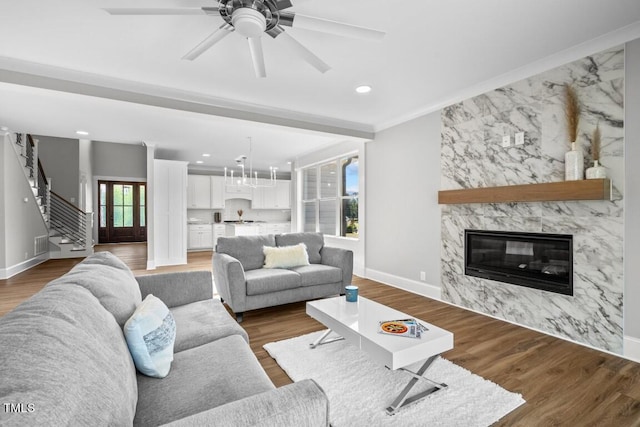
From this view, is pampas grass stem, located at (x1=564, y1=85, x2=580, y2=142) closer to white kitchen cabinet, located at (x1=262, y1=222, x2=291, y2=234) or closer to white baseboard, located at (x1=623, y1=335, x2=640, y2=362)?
white baseboard, located at (x1=623, y1=335, x2=640, y2=362)

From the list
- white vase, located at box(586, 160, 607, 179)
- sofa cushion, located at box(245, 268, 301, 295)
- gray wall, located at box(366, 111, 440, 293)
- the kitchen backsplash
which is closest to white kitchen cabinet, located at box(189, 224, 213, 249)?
the kitchen backsplash

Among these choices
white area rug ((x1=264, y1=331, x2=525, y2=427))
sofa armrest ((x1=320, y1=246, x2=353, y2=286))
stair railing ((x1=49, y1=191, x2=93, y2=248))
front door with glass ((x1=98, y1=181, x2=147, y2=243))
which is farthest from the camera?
front door with glass ((x1=98, y1=181, x2=147, y2=243))

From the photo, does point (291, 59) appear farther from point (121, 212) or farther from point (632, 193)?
point (121, 212)

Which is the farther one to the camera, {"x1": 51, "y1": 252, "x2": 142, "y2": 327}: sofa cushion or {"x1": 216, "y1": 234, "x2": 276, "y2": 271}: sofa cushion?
{"x1": 216, "y1": 234, "x2": 276, "y2": 271}: sofa cushion

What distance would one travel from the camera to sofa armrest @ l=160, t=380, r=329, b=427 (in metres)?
0.81

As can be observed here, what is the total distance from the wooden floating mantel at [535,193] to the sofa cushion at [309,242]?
1798 mm

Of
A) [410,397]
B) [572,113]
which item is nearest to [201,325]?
[410,397]

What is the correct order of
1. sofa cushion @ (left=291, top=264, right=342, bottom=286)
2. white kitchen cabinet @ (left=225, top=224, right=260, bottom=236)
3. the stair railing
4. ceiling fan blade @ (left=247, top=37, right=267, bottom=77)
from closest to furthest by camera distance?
1. ceiling fan blade @ (left=247, top=37, right=267, bottom=77)
2. sofa cushion @ (left=291, top=264, right=342, bottom=286)
3. the stair railing
4. white kitchen cabinet @ (left=225, top=224, right=260, bottom=236)

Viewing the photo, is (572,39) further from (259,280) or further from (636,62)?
(259,280)

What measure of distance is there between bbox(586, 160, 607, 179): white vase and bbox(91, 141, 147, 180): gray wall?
996 centimetres

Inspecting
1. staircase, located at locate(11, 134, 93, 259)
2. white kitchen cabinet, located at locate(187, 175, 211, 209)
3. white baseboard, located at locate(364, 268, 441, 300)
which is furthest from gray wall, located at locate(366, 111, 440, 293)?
staircase, located at locate(11, 134, 93, 259)

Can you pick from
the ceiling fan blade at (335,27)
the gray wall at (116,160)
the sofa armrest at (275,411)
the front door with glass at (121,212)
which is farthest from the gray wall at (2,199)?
the sofa armrest at (275,411)

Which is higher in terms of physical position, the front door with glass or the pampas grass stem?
the pampas grass stem

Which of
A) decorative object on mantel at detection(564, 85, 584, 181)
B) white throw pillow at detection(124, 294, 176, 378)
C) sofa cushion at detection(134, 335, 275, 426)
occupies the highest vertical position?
decorative object on mantel at detection(564, 85, 584, 181)
